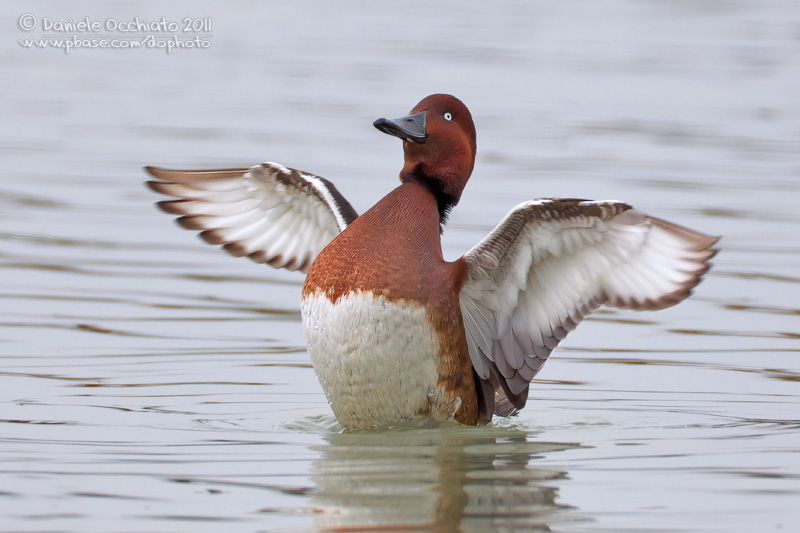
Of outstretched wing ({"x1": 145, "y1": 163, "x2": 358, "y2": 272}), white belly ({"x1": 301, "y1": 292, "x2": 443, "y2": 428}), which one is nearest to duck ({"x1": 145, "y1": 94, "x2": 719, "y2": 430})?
white belly ({"x1": 301, "y1": 292, "x2": 443, "y2": 428})

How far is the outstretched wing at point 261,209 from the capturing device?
664 centimetres

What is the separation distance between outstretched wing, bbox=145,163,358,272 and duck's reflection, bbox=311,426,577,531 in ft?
4.15

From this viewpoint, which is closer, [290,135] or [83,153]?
[83,153]

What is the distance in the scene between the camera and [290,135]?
12.8m

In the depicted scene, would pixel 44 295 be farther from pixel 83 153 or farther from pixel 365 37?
pixel 365 37

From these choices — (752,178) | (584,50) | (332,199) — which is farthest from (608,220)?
(584,50)

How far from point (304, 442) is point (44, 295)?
9.58 ft

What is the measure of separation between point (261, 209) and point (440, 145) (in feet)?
3.70

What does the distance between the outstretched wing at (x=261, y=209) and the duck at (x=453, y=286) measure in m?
0.18

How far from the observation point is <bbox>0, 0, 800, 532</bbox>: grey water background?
4.91 metres

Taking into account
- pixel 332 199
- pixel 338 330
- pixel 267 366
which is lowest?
pixel 267 366

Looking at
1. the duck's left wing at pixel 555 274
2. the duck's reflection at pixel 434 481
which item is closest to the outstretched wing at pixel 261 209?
the duck's left wing at pixel 555 274

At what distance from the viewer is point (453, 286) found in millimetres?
5945

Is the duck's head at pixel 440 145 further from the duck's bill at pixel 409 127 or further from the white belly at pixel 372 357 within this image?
the white belly at pixel 372 357
